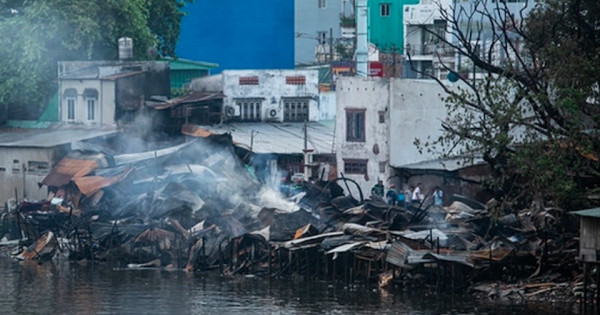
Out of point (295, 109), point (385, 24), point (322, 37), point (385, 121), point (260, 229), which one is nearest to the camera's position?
Answer: point (260, 229)

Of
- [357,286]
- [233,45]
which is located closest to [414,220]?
[357,286]

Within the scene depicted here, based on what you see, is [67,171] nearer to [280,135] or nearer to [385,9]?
[280,135]

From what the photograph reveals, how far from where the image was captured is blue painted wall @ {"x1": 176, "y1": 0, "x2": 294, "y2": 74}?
70.2 meters

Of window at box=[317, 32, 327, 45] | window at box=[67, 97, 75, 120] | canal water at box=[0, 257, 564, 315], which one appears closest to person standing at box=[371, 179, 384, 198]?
canal water at box=[0, 257, 564, 315]

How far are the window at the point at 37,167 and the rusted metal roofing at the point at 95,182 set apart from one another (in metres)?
4.66

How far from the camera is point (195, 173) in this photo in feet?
166

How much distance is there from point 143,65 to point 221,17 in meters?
11.5

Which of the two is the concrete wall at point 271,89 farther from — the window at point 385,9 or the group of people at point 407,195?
the group of people at point 407,195

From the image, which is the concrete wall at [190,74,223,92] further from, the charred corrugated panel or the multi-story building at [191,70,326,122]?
the charred corrugated panel

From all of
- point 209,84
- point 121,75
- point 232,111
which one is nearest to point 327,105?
point 232,111

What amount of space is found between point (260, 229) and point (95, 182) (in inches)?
371

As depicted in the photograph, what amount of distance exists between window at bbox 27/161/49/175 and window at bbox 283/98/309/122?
9675mm

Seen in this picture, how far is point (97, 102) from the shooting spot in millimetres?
58969

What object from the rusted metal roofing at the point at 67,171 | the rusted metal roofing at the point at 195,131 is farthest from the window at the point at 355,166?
the rusted metal roofing at the point at 67,171
